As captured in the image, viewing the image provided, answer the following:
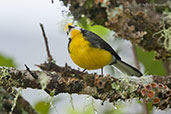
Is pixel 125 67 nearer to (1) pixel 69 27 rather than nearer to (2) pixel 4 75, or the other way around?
(1) pixel 69 27

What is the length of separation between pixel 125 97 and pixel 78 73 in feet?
0.67

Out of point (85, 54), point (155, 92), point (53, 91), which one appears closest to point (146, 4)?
point (85, 54)

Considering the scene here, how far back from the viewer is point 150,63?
6.12 ft

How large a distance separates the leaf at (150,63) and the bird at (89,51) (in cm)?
10

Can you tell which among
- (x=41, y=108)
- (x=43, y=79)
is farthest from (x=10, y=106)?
(x=41, y=108)

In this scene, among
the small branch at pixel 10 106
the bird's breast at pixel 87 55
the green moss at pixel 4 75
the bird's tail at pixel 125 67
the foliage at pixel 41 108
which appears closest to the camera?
the small branch at pixel 10 106

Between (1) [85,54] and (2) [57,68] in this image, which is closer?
(2) [57,68]

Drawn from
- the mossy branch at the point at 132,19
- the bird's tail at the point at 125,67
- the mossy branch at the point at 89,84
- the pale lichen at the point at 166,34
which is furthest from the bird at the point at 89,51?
the mossy branch at the point at 89,84

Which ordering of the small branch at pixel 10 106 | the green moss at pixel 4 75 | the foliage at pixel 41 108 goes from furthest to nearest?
1. the foliage at pixel 41 108
2. the green moss at pixel 4 75
3. the small branch at pixel 10 106

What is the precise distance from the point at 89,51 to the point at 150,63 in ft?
1.29

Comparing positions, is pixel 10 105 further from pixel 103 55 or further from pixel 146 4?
pixel 146 4

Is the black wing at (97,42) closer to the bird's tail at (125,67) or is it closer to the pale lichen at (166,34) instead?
the bird's tail at (125,67)

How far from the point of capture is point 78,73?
117cm

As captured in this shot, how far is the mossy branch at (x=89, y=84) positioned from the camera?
1.04 meters
